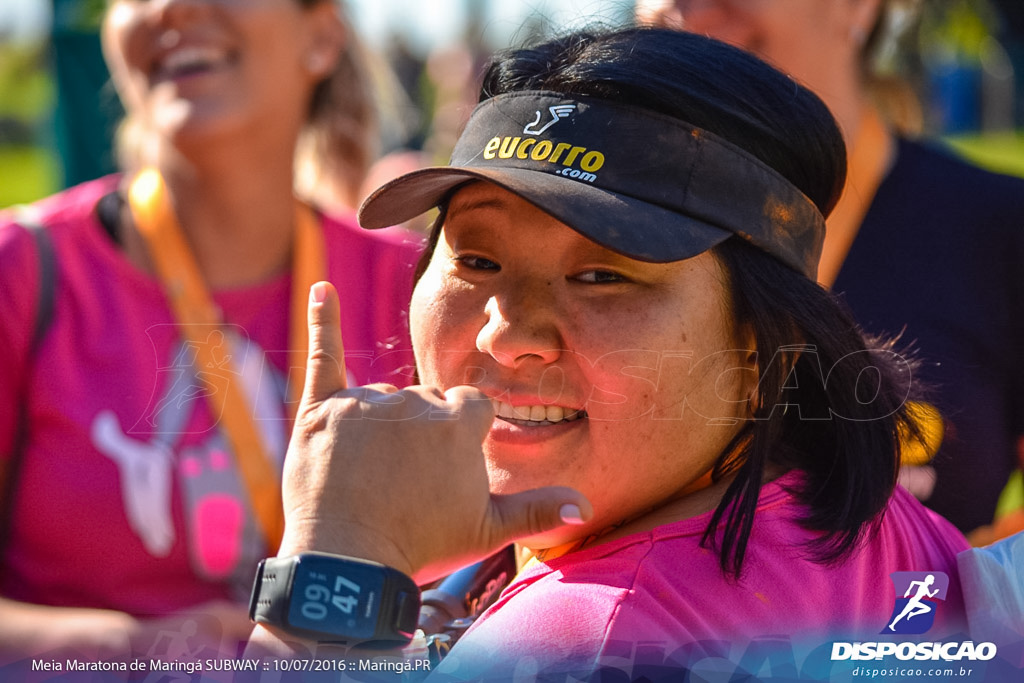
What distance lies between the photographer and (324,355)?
1.47m

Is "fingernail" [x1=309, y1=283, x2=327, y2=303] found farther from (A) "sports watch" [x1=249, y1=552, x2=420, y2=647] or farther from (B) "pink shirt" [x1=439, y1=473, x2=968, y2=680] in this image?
(B) "pink shirt" [x1=439, y1=473, x2=968, y2=680]

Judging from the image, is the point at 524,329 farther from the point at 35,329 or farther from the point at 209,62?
the point at 209,62

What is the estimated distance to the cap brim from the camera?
4.95 ft

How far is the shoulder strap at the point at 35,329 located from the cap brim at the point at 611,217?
141cm

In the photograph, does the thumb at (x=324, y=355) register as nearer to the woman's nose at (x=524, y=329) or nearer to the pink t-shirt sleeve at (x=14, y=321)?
the woman's nose at (x=524, y=329)

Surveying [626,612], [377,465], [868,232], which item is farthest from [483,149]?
[868,232]

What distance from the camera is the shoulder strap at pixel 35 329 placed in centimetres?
261

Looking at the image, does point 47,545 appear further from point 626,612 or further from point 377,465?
point 626,612

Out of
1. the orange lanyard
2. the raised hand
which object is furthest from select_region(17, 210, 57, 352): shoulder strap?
the raised hand

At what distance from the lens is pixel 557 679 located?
135 centimetres

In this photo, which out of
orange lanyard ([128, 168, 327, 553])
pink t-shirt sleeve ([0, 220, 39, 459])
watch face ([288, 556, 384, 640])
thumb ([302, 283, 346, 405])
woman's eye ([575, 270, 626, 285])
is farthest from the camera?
orange lanyard ([128, 168, 327, 553])

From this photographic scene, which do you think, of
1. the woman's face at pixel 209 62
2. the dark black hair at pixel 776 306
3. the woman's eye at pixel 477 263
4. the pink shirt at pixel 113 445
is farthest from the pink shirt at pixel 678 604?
the woman's face at pixel 209 62

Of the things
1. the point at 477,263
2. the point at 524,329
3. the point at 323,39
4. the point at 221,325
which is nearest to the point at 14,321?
the point at 221,325

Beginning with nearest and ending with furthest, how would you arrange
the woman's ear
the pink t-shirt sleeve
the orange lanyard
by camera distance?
the pink t-shirt sleeve
the orange lanyard
the woman's ear
